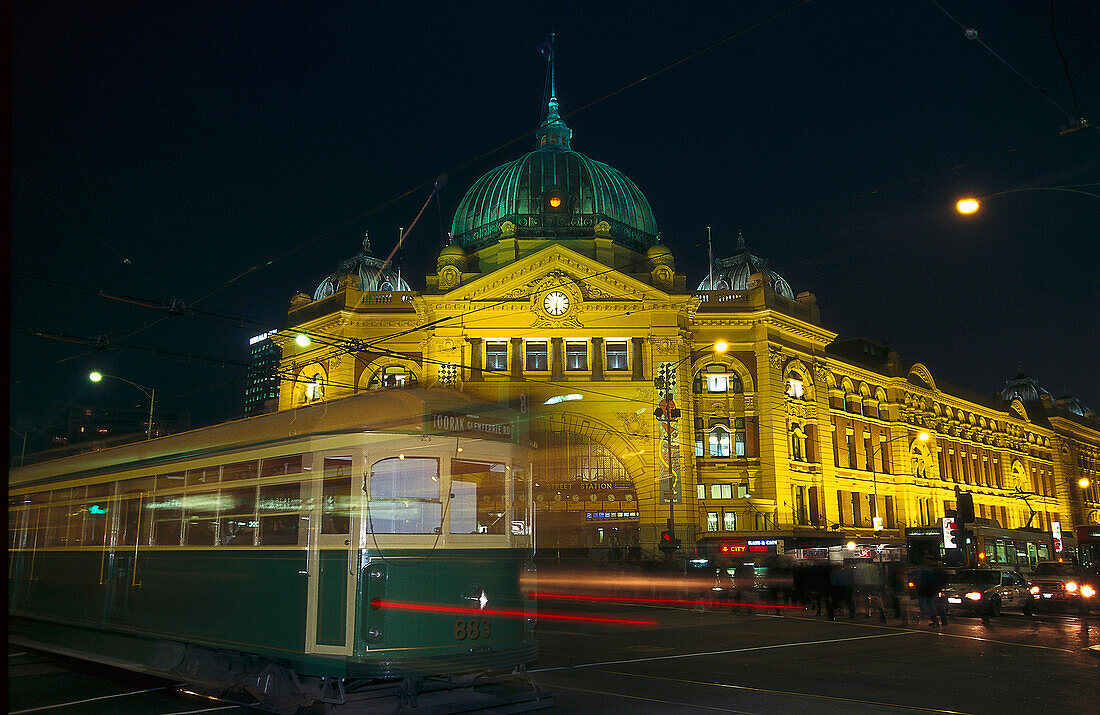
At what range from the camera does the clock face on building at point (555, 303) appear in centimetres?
4688

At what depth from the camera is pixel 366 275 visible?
61.8m

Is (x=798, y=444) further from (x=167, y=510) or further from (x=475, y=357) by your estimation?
(x=167, y=510)

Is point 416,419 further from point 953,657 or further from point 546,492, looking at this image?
point 546,492

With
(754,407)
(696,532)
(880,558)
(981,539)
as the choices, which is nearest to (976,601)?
(880,558)

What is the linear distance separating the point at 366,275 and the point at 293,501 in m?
53.0

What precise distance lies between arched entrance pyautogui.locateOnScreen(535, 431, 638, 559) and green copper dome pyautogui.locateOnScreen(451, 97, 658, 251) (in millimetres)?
13449

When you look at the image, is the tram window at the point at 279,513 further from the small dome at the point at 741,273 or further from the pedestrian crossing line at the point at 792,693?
the small dome at the point at 741,273

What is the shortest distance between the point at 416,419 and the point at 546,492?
37.2 m

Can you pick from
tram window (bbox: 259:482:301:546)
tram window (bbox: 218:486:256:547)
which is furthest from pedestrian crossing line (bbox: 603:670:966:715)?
tram window (bbox: 218:486:256:547)

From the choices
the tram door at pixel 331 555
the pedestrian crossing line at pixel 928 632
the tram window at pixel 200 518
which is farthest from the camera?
the pedestrian crossing line at pixel 928 632

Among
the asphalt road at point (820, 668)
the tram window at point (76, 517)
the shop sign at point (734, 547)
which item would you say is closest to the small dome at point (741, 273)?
the shop sign at point (734, 547)

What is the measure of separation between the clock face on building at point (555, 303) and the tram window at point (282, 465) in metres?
36.5

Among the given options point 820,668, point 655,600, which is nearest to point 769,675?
point 820,668

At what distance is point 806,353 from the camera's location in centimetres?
5338
